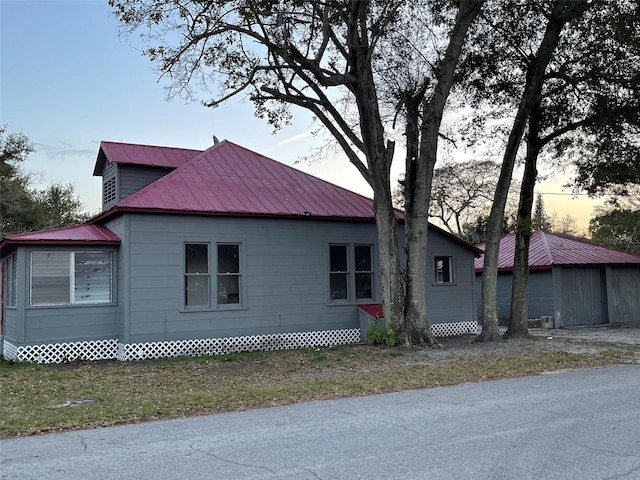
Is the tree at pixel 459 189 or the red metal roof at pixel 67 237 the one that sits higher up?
the tree at pixel 459 189

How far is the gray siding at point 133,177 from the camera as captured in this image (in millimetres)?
16750

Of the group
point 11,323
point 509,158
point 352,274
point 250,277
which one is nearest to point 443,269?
point 352,274

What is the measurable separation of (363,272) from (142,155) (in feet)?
23.4

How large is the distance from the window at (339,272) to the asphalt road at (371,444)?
27.1 ft

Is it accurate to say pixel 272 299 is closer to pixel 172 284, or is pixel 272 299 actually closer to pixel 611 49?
pixel 172 284

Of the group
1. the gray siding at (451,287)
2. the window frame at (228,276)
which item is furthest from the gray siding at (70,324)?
the gray siding at (451,287)

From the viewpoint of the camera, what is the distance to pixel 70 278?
13586 mm

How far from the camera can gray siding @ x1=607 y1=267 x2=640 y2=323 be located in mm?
22500

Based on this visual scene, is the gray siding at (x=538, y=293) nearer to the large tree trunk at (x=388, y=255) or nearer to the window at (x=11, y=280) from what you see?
the large tree trunk at (x=388, y=255)

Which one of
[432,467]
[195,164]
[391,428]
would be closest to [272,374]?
[391,428]

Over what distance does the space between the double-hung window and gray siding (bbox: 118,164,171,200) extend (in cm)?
360

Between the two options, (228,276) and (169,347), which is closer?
(169,347)

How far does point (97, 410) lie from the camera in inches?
304

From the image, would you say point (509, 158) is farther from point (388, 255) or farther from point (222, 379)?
point (222, 379)
